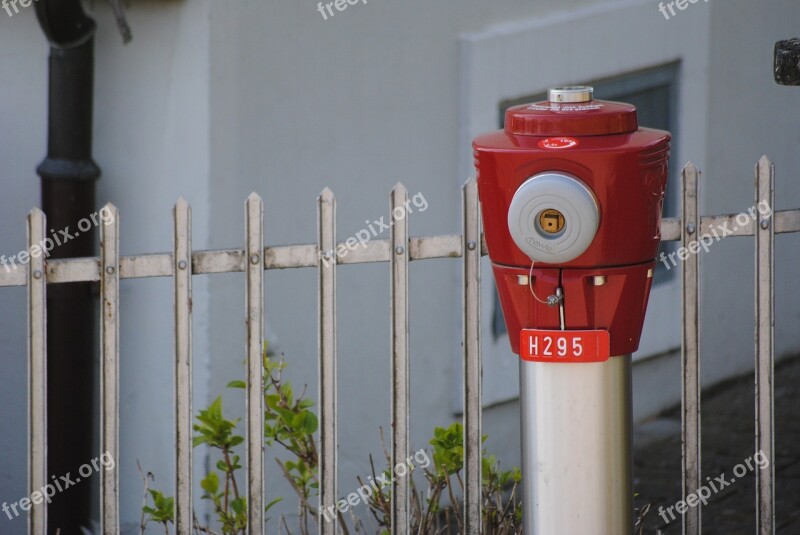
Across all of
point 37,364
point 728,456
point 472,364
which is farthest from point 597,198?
point 728,456

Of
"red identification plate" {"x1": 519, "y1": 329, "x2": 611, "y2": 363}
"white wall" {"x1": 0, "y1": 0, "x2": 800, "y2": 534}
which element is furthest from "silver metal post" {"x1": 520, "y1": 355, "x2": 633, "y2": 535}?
"white wall" {"x1": 0, "y1": 0, "x2": 800, "y2": 534}

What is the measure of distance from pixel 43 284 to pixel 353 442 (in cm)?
196

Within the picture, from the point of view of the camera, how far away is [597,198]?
8.89ft

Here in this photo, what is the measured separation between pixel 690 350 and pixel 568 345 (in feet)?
2.58

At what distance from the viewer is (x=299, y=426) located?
358 centimetres

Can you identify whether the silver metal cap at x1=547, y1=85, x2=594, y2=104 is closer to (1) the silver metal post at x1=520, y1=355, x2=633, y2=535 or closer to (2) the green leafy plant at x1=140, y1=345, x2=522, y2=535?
(1) the silver metal post at x1=520, y1=355, x2=633, y2=535

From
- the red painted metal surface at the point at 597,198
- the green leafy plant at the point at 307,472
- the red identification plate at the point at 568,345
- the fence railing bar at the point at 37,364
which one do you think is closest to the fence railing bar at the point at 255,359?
the green leafy plant at the point at 307,472

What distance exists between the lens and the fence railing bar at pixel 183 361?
334 centimetres

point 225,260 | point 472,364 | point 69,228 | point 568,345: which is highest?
point 69,228

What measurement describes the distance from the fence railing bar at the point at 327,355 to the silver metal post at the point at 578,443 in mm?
656

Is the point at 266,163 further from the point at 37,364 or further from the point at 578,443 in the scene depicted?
the point at 578,443

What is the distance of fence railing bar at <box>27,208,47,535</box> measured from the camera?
10.8 feet

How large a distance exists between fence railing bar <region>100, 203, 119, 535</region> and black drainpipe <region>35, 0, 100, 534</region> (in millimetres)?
1238

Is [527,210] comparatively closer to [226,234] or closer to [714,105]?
[226,234]
